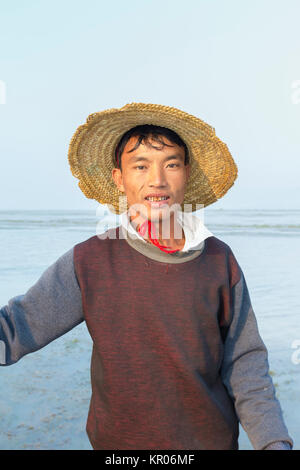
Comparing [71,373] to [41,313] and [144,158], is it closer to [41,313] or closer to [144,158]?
[41,313]

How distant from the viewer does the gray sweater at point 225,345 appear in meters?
1.51

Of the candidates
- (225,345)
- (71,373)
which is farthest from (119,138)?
(71,373)

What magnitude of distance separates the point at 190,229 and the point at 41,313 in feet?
2.07

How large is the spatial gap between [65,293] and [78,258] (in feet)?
0.42

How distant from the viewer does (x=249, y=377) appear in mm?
1592

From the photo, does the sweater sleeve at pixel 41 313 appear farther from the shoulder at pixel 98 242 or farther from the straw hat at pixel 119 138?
the straw hat at pixel 119 138

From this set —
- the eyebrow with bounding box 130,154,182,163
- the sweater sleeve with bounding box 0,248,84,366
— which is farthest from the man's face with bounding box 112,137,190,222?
the sweater sleeve with bounding box 0,248,84,366

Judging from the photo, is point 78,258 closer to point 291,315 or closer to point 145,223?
point 145,223

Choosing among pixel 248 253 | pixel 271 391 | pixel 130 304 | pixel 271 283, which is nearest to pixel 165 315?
pixel 130 304

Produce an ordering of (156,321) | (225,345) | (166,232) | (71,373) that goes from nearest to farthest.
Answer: (156,321) → (225,345) → (166,232) → (71,373)

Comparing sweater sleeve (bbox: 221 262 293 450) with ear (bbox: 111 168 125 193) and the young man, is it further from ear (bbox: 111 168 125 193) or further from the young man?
ear (bbox: 111 168 125 193)

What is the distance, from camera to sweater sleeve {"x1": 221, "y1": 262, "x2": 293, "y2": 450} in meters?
1.49

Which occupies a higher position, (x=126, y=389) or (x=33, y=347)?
(x=33, y=347)

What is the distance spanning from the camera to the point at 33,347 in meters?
1.56
